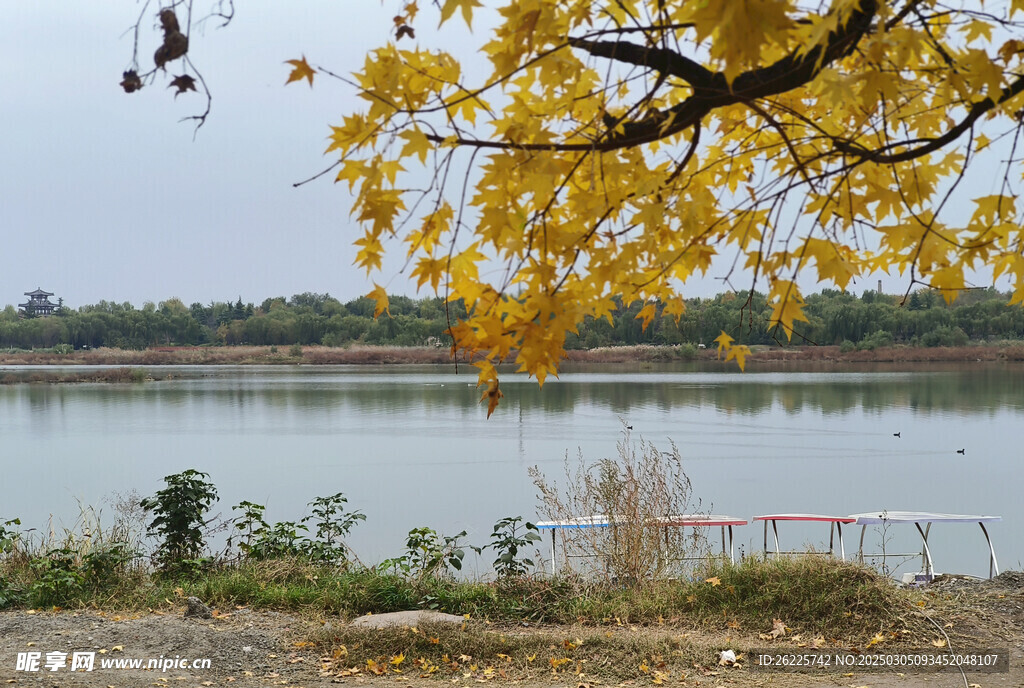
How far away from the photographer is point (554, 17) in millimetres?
1846

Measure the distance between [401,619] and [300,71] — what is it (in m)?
3.22

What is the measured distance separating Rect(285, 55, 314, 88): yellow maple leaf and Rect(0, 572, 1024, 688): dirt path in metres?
2.72

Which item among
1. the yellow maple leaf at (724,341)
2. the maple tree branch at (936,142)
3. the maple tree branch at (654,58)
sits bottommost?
the yellow maple leaf at (724,341)

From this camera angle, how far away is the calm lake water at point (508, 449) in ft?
37.3

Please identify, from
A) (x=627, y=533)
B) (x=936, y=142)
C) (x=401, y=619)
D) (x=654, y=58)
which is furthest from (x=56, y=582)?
(x=936, y=142)

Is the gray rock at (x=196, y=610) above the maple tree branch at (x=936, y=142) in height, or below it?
below

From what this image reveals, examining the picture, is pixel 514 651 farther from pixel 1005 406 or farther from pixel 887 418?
pixel 1005 406

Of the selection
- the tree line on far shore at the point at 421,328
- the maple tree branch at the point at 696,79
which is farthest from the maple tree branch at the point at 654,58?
the tree line on far shore at the point at 421,328

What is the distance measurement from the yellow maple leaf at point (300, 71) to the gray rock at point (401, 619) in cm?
301

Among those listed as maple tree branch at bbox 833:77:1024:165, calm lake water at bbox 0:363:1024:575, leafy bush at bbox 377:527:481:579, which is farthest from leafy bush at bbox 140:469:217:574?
maple tree branch at bbox 833:77:1024:165

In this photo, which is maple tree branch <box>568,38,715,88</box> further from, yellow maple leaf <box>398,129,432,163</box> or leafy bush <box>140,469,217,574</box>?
leafy bush <box>140,469,217,574</box>

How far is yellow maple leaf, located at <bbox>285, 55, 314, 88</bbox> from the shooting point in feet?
6.03

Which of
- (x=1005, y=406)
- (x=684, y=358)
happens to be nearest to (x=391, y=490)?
(x=1005, y=406)

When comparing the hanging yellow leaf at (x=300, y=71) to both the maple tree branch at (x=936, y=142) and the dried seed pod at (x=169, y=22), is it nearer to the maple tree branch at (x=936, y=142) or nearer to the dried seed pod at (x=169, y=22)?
the dried seed pod at (x=169, y=22)
